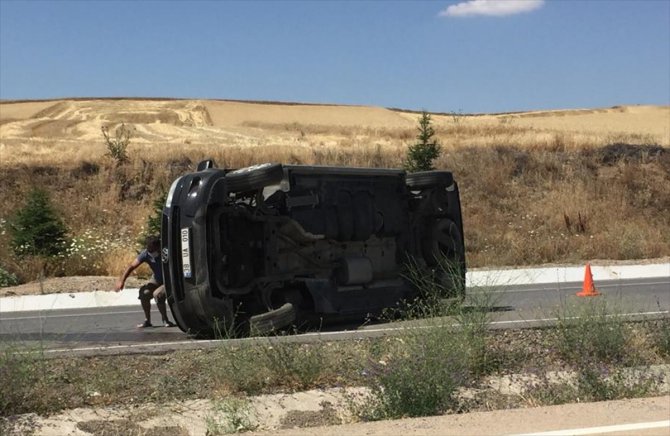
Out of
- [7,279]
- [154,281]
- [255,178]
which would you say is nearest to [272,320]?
[255,178]

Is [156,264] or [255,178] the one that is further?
[156,264]

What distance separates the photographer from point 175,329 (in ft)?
39.4

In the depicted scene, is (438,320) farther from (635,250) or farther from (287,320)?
(635,250)

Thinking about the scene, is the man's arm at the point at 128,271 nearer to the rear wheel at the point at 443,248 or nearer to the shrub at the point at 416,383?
the rear wheel at the point at 443,248

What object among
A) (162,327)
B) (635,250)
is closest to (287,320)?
(162,327)

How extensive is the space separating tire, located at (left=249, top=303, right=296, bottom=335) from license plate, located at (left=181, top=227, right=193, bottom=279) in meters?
0.95

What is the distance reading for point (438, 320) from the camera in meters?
8.66

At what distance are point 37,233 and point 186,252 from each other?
44.2 feet

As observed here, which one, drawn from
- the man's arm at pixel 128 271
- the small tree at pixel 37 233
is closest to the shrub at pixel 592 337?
the man's arm at pixel 128 271

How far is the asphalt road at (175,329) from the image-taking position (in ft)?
31.0

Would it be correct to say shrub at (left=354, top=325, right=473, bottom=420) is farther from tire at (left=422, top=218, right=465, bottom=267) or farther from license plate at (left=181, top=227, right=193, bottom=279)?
tire at (left=422, top=218, right=465, bottom=267)

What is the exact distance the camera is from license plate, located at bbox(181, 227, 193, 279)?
10.1 meters

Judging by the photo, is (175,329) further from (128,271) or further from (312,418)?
(312,418)

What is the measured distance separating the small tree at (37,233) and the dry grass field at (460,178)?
452 mm
